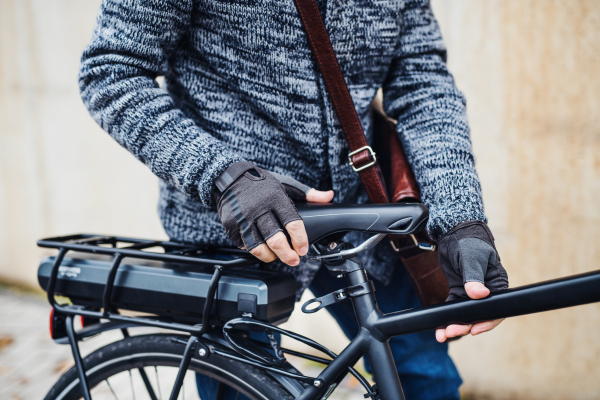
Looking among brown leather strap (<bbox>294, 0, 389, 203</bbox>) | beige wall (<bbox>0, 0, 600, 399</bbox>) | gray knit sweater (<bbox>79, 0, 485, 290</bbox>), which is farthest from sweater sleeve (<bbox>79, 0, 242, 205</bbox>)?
beige wall (<bbox>0, 0, 600, 399</bbox>)

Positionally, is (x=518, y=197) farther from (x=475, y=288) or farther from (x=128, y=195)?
(x=128, y=195)

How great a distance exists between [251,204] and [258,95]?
347mm

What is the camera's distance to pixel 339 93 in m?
1.07

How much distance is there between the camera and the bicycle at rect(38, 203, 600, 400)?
91 cm

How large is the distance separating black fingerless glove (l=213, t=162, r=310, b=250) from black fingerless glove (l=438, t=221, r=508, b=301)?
36 cm

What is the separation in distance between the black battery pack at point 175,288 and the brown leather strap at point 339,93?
13.0 inches

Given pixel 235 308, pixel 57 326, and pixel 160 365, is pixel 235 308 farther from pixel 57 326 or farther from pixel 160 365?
pixel 57 326

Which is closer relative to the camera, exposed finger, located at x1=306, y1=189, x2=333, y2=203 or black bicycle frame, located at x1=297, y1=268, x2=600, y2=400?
black bicycle frame, located at x1=297, y1=268, x2=600, y2=400

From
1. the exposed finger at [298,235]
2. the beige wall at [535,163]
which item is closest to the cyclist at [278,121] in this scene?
the exposed finger at [298,235]

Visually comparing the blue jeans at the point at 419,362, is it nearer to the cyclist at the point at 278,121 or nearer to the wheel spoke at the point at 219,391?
the cyclist at the point at 278,121

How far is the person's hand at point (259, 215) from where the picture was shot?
840 mm

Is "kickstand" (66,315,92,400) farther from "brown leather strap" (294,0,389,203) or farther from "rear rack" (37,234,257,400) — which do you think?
"brown leather strap" (294,0,389,203)

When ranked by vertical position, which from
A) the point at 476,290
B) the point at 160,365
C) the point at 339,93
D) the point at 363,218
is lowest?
the point at 160,365

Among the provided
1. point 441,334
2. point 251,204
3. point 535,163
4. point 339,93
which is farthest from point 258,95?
point 535,163
